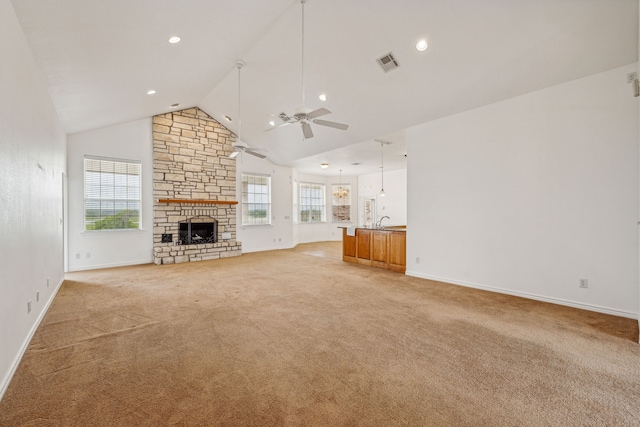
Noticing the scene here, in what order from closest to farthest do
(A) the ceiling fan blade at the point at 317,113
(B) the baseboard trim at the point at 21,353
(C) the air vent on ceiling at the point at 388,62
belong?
1. (B) the baseboard trim at the point at 21,353
2. (A) the ceiling fan blade at the point at 317,113
3. (C) the air vent on ceiling at the point at 388,62

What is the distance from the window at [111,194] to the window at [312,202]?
5868 mm

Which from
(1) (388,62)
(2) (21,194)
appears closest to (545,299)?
(1) (388,62)

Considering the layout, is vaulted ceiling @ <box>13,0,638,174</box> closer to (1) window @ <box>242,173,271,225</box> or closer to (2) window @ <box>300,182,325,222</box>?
(1) window @ <box>242,173,271,225</box>

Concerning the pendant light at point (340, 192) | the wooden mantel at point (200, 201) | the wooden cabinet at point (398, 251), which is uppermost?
the pendant light at point (340, 192)

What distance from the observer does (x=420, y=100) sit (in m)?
4.81

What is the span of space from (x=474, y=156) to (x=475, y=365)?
345cm

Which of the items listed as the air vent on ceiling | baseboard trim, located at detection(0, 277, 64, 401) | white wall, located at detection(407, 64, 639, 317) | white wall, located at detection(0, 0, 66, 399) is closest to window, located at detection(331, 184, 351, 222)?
white wall, located at detection(407, 64, 639, 317)

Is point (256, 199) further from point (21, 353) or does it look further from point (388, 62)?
point (21, 353)

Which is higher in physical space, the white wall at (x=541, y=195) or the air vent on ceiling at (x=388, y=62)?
the air vent on ceiling at (x=388, y=62)

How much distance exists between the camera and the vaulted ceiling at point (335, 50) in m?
3.02

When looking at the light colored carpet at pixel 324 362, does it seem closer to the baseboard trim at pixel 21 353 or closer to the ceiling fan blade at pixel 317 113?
the baseboard trim at pixel 21 353

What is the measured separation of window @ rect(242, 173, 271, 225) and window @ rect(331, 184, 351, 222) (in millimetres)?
3495

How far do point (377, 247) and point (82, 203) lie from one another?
6569 mm

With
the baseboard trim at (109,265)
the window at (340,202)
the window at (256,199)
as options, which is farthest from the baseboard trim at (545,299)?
the window at (340,202)
